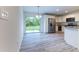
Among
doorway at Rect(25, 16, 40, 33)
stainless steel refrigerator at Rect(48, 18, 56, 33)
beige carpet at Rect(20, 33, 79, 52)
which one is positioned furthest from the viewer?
stainless steel refrigerator at Rect(48, 18, 56, 33)

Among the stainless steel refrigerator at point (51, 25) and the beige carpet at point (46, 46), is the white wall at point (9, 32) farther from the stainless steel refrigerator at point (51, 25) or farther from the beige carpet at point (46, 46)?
the stainless steel refrigerator at point (51, 25)

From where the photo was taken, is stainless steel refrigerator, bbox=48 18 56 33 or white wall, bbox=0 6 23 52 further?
stainless steel refrigerator, bbox=48 18 56 33

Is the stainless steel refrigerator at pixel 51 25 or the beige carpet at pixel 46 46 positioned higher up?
the stainless steel refrigerator at pixel 51 25

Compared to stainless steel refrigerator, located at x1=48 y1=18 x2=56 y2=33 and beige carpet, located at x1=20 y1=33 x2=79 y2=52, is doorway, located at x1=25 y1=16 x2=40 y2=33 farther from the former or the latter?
beige carpet, located at x1=20 y1=33 x2=79 y2=52

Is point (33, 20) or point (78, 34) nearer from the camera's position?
A: point (78, 34)

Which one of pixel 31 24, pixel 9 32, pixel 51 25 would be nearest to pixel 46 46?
pixel 9 32

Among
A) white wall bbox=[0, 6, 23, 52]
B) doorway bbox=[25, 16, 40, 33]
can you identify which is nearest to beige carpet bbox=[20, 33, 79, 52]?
white wall bbox=[0, 6, 23, 52]

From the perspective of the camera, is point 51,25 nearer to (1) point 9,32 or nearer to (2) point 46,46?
(2) point 46,46

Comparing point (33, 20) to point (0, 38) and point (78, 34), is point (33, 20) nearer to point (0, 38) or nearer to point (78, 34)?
point (78, 34)

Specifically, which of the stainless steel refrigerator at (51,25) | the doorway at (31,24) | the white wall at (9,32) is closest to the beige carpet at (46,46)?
the white wall at (9,32)

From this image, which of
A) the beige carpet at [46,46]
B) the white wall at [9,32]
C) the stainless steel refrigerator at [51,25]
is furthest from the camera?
the stainless steel refrigerator at [51,25]
